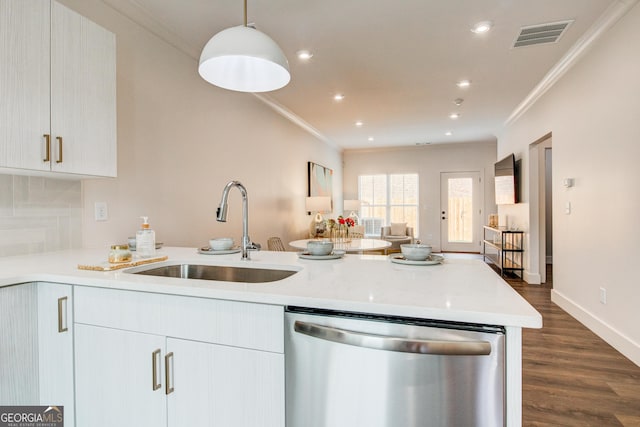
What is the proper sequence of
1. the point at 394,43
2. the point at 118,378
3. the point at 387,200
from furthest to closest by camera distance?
the point at 387,200 → the point at 394,43 → the point at 118,378

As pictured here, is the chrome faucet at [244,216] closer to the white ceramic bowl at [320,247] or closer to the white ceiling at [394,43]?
the white ceramic bowl at [320,247]

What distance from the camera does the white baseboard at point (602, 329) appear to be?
2406mm

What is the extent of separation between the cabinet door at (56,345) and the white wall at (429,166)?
25.3 feet

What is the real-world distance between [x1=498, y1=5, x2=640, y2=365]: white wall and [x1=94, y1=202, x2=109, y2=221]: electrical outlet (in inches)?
144

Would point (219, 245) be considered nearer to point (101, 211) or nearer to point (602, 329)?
point (101, 211)

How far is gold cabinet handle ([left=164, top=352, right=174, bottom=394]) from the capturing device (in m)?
1.17

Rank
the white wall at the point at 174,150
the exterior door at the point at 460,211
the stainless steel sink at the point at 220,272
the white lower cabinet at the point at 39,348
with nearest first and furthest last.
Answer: the white lower cabinet at the point at 39,348 → the stainless steel sink at the point at 220,272 → the white wall at the point at 174,150 → the exterior door at the point at 460,211

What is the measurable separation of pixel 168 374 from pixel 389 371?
777mm

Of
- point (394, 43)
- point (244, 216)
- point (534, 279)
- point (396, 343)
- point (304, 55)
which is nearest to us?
point (396, 343)

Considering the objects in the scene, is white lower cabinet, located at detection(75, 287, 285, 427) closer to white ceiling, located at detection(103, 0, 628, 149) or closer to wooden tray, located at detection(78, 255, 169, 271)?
wooden tray, located at detection(78, 255, 169, 271)

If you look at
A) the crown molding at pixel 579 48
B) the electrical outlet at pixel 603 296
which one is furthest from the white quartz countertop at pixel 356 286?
the crown molding at pixel 579 48

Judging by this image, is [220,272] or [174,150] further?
[174,150]

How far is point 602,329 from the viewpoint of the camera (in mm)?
2828

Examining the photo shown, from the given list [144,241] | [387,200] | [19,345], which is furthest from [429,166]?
[19,345]
